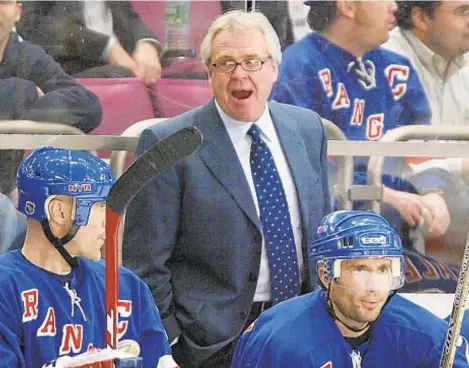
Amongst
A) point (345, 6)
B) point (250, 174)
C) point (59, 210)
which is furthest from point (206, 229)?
point (345, 6)

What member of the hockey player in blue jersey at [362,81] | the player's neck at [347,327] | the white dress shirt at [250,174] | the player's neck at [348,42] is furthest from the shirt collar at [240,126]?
the player's neck at [347,327]

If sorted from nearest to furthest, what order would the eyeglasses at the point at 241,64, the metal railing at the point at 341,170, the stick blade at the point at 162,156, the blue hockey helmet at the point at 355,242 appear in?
the stick blade at the point at 162,156, the blue hockey helmet at the point at 355,242, the eyeglasses at the point at 241,64, the metal railing at the point at 341,170

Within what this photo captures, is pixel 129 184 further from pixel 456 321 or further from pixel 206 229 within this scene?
pixel 456 321

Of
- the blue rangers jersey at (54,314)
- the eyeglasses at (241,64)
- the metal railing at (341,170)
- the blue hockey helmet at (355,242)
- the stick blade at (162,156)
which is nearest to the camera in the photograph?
the stick blade at (162,156)

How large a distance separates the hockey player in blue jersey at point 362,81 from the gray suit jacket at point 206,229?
0.39 feet

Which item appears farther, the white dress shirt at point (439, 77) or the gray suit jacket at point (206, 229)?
the white dress shirt at point (439, 77)

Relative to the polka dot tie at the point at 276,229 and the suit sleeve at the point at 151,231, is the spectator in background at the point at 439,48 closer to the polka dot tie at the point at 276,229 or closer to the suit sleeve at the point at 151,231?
the polka dot tie at the point at 276,229

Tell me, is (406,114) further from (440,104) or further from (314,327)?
(314,327)

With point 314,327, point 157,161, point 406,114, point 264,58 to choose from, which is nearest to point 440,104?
point 406,114

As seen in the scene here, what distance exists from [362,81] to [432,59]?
0.59 feet

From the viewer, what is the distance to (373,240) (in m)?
2.69

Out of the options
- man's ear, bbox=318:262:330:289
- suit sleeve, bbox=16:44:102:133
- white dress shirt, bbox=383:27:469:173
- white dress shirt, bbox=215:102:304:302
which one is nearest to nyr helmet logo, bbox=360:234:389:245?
man's ear, bbox=318:262:330:289

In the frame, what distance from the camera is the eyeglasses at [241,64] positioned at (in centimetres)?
279

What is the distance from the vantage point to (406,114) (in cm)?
297
